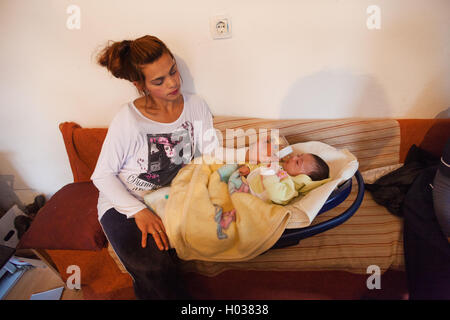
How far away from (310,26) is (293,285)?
146 centimetres

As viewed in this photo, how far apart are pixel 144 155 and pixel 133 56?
51 cm

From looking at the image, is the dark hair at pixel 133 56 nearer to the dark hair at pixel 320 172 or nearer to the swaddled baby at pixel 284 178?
the swaddled baby at pixel 284 178

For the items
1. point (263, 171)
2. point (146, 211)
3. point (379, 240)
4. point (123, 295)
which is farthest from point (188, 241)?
point (379, 240)

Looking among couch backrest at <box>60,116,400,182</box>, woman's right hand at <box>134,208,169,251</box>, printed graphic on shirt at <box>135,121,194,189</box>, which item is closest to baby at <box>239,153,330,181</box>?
couch backrest at <box>60,116,400,182</box>

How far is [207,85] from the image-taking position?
1411mm

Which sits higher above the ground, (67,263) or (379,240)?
(379,240)

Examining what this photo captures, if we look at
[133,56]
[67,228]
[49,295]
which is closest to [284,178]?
[133,56]

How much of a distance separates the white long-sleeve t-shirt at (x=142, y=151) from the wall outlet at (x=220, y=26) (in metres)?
0.40

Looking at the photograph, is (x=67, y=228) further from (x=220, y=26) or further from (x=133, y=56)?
(x=220, y=26)

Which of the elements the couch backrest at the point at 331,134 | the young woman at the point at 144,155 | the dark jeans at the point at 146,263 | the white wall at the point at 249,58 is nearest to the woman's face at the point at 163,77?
the young woman at the point at 144,155

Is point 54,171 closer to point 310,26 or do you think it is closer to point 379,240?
point 310,26

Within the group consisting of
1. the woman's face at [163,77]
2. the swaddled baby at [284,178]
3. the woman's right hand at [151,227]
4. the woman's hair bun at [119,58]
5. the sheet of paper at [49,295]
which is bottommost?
the sheet of paper at [49,295]

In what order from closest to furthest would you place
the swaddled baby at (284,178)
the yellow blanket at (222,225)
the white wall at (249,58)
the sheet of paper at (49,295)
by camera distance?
the yellow blanket at (222,225)
the swaddled baby at (284,178)
the white wall at (249,58)
the sheet of paper at (49,295)

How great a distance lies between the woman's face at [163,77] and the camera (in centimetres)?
99
